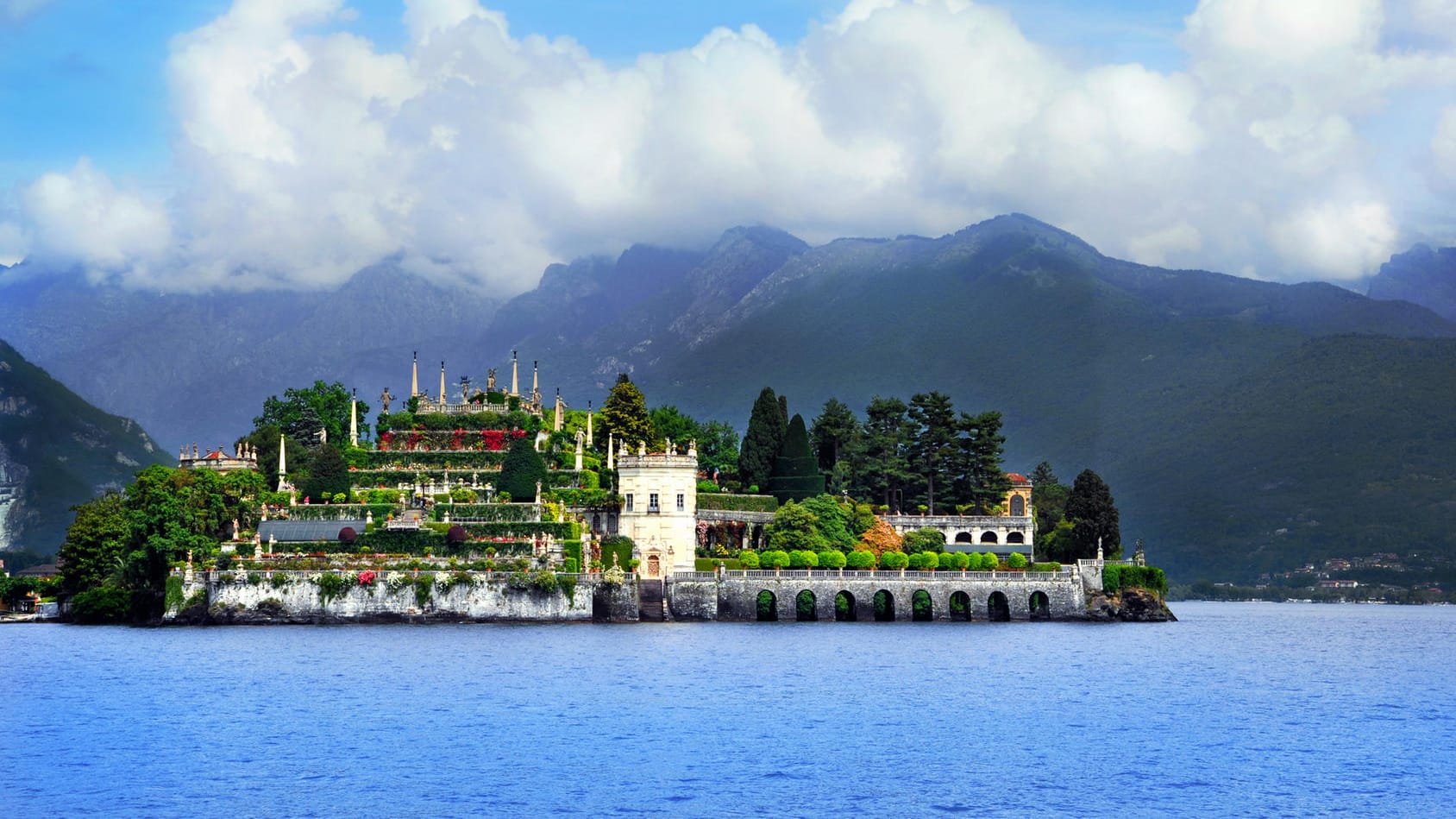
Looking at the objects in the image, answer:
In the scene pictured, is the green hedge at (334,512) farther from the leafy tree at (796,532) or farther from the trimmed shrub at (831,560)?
the trimmed shrub at (831,560)

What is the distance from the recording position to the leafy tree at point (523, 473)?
11350cm

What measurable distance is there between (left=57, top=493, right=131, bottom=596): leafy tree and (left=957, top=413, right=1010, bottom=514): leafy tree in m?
62.6

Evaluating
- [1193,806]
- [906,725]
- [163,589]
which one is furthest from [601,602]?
[1193,806]

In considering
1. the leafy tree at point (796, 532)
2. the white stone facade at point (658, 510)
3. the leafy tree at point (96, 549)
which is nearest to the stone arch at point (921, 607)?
the leafy tree at point (796, 532)

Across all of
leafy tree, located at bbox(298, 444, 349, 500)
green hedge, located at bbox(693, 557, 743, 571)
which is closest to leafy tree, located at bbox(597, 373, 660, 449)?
green hedge, located at bbox(693, 557, 743, 571)

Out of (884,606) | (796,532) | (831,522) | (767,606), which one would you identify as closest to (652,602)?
(767,606)

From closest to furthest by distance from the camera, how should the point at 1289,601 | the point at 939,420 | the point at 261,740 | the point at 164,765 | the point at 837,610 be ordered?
1. the point at 164,765
2. the point at 261,740
3. the point at 837,610
4. the point at 939,420
5. the point at 1289,601

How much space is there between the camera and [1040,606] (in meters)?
115

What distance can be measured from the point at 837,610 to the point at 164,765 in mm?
67538

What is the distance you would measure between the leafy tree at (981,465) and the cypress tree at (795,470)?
15.9 metres

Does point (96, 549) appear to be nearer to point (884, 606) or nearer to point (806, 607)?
point (806, 607)

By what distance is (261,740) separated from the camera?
5294 cm

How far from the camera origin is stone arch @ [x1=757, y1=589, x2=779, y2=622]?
109 metres

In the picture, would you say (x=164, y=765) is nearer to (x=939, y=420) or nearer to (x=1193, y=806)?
(x=1193, y=806)
